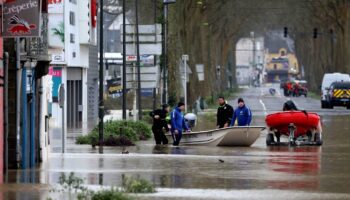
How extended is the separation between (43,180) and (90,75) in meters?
46.1

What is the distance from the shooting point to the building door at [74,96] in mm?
58547

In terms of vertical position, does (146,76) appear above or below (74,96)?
above

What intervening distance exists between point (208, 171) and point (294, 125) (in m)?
11.8

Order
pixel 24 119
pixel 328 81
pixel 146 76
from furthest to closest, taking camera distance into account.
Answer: pixel 328 81, pixel 146 76, pixel 24 119

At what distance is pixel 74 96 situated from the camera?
60.0m

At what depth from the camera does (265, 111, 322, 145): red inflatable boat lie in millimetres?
34438

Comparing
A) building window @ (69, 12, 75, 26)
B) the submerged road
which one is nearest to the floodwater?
building window @ (69, 12, 75, 26)

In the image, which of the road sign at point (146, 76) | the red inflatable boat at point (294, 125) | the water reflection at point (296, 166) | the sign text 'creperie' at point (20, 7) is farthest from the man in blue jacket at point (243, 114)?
the sign text 'creperie' at point (20, 7)

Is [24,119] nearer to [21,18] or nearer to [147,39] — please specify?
[21,18]

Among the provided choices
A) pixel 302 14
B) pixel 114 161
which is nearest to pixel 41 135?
pixel 114 161

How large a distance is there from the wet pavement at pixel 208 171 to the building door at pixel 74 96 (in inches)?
942

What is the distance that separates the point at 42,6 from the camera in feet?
80.6

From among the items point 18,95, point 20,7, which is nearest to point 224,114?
point 18,95

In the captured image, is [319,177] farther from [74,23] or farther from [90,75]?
[90,75]
